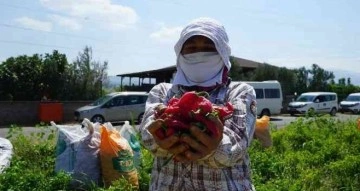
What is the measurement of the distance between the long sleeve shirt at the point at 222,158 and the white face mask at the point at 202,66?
9cm

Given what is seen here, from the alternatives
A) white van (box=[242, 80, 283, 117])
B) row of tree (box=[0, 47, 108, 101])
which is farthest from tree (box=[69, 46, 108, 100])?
white van (box=[242, 80, 283, 117])

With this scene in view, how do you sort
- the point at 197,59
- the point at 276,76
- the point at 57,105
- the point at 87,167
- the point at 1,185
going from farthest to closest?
1. the point at 276,76
2. the point at 57,105
3. the point at 87,167
4. the point at 1,185
5. the point at 197,59

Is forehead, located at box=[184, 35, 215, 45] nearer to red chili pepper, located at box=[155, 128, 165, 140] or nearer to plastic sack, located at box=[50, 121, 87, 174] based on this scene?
red chili pepper, located at box=[155, 128, 165, 140]

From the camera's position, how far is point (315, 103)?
27.6 meters

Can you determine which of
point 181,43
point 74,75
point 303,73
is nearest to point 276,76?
point 303,73

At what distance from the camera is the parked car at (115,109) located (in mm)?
18875

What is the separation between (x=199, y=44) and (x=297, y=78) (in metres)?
33.6

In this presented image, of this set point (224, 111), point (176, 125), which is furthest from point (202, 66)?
point (176, 125)

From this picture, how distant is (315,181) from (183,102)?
150 inches

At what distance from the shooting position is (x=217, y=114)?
174cm

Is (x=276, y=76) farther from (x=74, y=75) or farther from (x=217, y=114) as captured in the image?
(x=217, y=114)

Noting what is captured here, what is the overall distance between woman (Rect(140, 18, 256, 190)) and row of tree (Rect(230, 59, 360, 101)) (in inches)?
1111

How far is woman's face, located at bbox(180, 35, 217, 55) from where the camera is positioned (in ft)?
6.75

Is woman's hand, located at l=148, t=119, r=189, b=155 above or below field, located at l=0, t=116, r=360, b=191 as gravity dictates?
above
